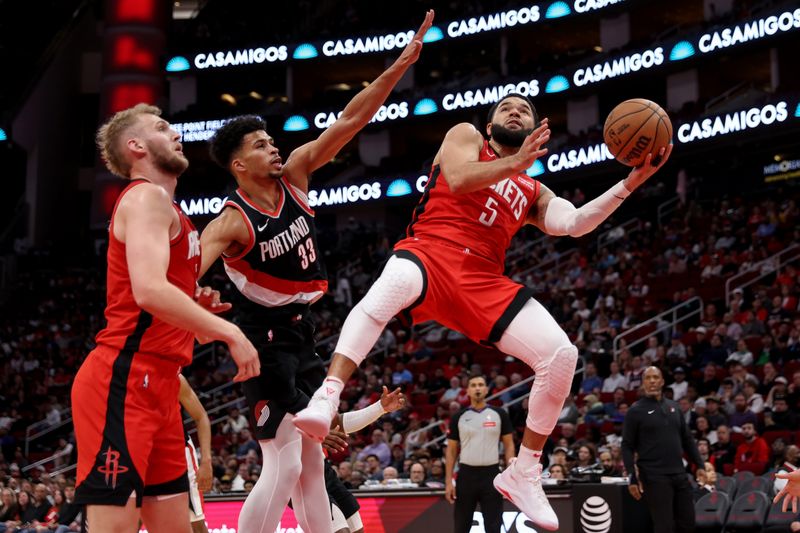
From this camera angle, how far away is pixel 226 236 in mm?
5926

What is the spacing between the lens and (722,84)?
2934cm

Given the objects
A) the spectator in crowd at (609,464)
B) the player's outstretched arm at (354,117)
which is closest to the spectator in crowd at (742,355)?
the spectator in crowd at (609,464)

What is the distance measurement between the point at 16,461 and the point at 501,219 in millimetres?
19746

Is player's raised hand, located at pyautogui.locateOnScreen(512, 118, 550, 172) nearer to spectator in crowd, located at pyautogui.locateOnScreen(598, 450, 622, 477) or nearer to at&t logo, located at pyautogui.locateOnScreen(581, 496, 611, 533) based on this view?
at&t logo, located at pyautogui.locateOnScreen(581, 496, 611, 533)

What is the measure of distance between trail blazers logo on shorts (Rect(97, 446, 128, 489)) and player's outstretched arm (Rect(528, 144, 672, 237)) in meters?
3.00

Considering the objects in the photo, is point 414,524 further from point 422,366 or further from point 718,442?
point 422,366

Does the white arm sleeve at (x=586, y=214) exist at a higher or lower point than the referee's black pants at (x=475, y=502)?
higher

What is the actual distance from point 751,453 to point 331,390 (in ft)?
31.5

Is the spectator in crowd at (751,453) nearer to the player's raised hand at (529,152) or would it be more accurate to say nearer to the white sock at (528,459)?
the white sock at (528,459)

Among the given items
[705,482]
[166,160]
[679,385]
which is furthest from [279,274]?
[679,385]

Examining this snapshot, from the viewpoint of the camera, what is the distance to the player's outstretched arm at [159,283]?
4176 mm

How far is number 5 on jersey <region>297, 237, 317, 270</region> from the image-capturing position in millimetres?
6121

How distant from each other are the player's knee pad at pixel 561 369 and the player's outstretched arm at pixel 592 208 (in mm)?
741

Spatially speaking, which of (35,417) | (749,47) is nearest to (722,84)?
(749,47)
